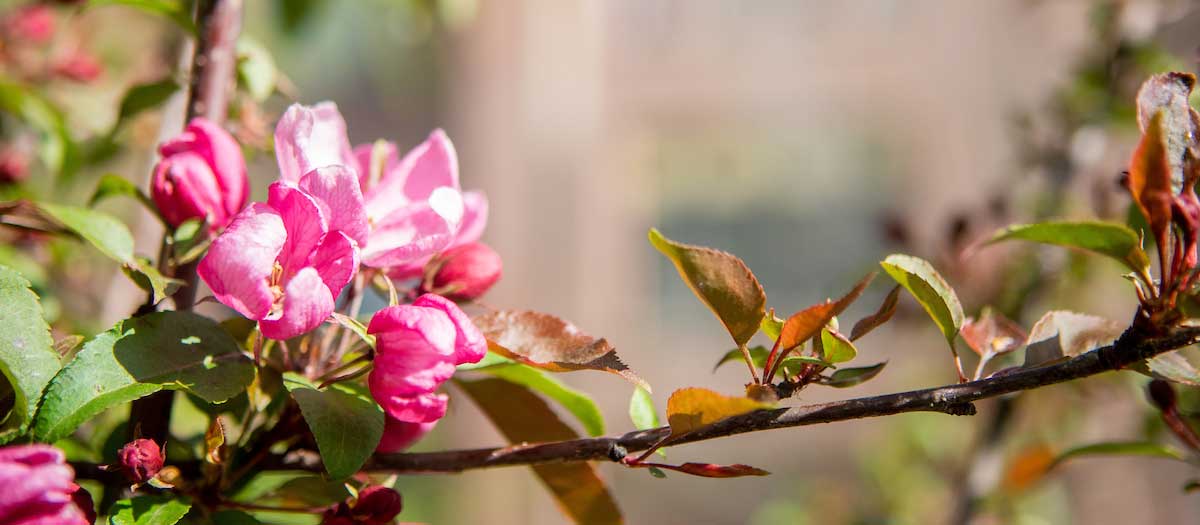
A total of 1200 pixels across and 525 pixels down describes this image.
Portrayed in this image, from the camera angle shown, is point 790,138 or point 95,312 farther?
point 790,138

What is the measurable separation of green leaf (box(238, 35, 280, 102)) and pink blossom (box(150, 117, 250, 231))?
0.13 metres

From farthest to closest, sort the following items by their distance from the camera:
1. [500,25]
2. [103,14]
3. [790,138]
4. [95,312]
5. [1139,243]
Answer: [790,138] < [500,25] < [103,14] < [95,312] < [1139,243]

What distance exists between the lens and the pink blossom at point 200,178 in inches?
17.4

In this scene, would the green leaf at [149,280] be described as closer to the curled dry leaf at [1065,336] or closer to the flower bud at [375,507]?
the flower bud at [375,507]

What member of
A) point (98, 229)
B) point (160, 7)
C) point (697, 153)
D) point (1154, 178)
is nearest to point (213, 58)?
point (160, 7)

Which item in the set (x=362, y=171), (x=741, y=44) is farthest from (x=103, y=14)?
(x=741, y=44)

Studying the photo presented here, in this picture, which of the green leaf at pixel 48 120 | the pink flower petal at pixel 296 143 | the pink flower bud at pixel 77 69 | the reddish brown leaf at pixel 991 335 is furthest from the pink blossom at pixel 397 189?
the pink flower bud at pixel 77 69

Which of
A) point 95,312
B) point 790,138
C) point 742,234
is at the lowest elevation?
point 742,234

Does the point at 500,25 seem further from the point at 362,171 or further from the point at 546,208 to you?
the point at 362,171

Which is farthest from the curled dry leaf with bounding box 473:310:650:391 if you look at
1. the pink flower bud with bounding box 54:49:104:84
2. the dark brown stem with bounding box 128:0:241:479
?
the pink flower bud with bounding box 54:49:104:84

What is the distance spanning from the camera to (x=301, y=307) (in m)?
0.34

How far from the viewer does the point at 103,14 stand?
138 cm

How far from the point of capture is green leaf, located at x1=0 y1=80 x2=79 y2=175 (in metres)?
0.67

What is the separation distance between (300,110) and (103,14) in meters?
1.19
